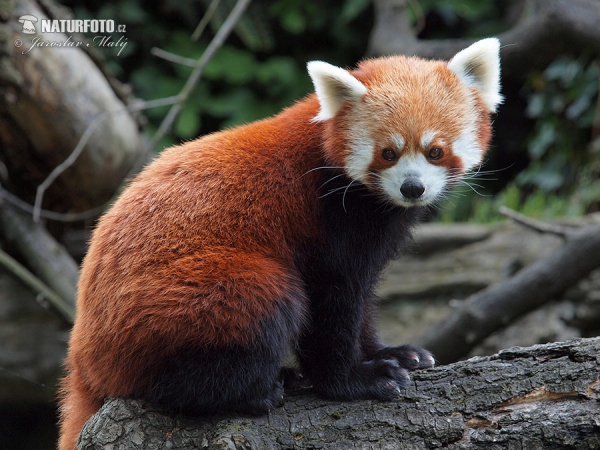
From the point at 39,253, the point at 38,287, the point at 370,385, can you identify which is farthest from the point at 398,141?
the point at 39,253

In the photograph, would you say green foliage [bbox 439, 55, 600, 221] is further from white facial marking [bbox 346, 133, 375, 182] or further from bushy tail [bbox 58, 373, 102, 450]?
bushy tail [bbox 58, 373, 102, 450]

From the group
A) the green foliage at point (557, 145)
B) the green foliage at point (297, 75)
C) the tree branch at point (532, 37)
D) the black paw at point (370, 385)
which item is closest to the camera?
the black paw at point (370, 385)

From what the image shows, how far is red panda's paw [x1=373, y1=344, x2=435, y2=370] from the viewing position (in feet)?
10.4

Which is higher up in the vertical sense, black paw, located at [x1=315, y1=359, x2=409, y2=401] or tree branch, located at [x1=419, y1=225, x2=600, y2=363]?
black paw, located at [x1=315, y1=359, x2=409, y2=401]

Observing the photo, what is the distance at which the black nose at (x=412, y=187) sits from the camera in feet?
9.34

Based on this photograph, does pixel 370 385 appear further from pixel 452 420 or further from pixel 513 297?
pixel 513 297

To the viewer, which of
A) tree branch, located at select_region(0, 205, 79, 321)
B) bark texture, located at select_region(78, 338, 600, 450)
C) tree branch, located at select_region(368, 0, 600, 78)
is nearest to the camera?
bark texture, located at select_region(78, 338, 600, 450)

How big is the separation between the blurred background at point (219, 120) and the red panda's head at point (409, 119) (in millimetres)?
327

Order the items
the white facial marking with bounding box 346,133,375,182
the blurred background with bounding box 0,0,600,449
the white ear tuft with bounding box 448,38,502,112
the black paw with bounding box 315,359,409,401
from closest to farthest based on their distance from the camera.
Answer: the black paw with bounding box 315,359,409,401 < the white facial marking with bounding box 346,133,375,182 < the white ear tuft with bounding box 448,38,502,112 < the blurred background with bounding box 0,0,600,449

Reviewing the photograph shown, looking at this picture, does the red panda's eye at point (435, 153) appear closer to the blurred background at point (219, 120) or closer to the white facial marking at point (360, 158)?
the white facial marking at point (360, 158)

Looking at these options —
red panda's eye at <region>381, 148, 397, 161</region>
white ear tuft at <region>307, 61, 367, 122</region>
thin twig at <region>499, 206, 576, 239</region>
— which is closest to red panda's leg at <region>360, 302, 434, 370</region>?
red panda's eye at <region>381, 148, 397, 161</region>

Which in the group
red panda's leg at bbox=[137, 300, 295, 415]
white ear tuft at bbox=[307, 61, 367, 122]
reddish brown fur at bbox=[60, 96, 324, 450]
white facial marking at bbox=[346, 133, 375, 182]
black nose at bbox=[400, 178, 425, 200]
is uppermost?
white ear tuft at bbox=[307, 61, 367, 122]

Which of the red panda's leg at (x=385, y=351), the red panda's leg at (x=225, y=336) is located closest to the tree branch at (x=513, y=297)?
the red panda's leg at (x=385, y=351)

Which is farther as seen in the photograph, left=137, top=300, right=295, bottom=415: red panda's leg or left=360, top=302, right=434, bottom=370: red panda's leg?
left=360, top=302, right=434, bottom=370: red panda's leg
